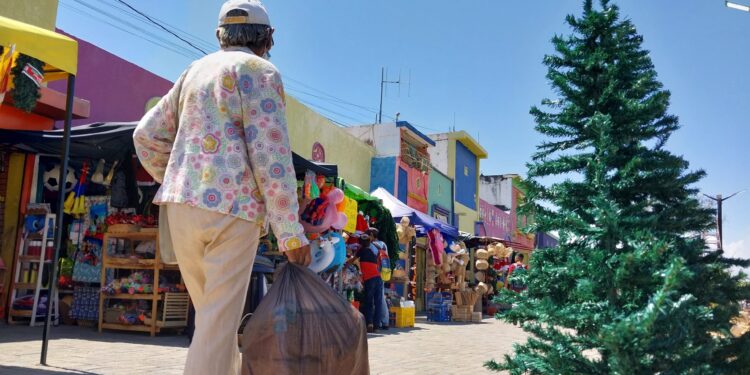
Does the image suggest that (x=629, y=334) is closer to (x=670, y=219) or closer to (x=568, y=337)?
(x=568, y=337)

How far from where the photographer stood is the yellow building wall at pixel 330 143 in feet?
50.8

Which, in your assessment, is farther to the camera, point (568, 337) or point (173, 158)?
point (568, 337)

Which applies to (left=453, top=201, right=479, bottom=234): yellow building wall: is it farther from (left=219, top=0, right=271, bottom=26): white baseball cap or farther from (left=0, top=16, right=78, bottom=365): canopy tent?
(left=219, top=0, right=271, bottom=26): white baseball cap

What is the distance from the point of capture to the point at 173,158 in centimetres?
261

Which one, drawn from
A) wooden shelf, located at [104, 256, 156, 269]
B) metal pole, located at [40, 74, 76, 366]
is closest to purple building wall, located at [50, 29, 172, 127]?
wooden shelf, located at [104, 256, 156, 269]

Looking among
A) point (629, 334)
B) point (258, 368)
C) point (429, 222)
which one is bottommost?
point (258, 368)

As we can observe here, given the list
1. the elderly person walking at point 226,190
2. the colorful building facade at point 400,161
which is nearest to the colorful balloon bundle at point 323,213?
the elderly person walking at point 226,190

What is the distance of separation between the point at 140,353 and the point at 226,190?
4097 millimetres

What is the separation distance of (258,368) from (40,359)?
3452mm

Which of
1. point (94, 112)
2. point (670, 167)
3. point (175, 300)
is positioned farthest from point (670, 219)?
point (94, 112)

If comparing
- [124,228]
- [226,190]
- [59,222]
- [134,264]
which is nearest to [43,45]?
[59,222]

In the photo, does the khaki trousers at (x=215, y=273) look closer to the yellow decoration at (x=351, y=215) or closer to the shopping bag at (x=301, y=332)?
the shopping bag at (x=301, y=332)

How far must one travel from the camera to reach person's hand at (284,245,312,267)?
2598 millimetres

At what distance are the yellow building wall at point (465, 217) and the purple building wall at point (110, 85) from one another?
17414 mm
